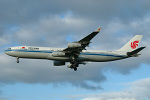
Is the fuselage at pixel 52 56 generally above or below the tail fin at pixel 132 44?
below

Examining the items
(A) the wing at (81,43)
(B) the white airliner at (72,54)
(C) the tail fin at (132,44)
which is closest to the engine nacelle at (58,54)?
(B) the white airliner at (72,54)

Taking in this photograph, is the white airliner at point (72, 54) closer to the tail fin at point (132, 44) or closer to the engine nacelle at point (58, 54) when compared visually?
the engine nacelle at point (58, 54)

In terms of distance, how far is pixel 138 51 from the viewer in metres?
71.1

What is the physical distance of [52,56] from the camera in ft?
226

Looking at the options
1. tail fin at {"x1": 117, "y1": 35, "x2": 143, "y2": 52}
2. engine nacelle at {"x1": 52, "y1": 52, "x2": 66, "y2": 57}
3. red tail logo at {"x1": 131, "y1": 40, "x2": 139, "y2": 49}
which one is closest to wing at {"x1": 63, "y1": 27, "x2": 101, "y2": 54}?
engine nacelle at {"x1": 52, "y1": 52, "x2": 66, "y2": 57}

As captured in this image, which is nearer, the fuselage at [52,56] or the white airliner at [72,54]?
the white airliner at [72,54]

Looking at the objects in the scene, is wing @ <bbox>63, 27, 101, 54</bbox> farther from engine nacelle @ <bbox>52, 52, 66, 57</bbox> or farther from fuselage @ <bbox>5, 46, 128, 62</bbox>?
fuselage @ <bbox>5, 46, 128, 62</bbox>

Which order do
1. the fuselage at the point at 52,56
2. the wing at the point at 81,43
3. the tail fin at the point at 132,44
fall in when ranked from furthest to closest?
the tail fin at the point at 132,44 → the fuselage at the point at 52,56 → the wing at the point at 81,43

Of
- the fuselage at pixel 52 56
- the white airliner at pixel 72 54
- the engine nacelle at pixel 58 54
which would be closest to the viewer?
the engine nacelle at pixel 58 54

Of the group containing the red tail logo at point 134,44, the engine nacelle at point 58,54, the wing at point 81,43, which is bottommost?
the engine nacelle at point 58,54

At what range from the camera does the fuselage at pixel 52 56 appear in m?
69.2

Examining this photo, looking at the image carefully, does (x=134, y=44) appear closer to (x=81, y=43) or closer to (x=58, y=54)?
(x=81, y=43)

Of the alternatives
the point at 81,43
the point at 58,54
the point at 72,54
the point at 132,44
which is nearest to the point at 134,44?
the point at 132,44

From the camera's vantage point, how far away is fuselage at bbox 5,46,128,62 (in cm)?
6925
